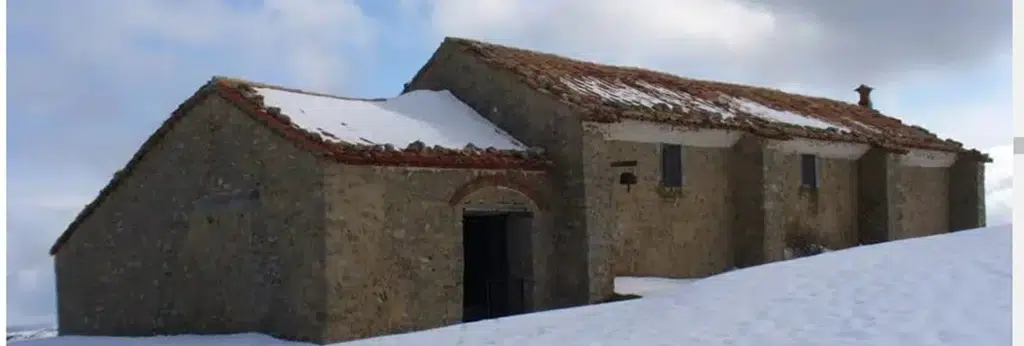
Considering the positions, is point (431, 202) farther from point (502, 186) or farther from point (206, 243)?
point (206, 243)

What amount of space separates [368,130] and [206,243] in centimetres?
284

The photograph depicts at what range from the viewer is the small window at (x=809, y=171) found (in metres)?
19.6

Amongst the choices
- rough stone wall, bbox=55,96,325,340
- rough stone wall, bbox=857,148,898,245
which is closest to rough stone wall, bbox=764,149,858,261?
rough stone wall, bbox=857,148,898,245

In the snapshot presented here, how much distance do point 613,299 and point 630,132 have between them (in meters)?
2.99

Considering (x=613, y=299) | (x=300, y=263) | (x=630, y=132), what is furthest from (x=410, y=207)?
(x=630, y=132)

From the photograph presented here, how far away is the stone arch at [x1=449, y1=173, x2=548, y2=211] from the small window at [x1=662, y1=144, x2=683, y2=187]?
2821 mm

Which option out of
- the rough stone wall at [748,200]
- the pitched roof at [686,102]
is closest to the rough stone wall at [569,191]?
the pitched roof at [686,102]

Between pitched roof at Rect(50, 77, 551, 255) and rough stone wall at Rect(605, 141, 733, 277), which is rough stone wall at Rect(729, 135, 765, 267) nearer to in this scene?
rough stone wall at Rect(605, 141, 733, 277)

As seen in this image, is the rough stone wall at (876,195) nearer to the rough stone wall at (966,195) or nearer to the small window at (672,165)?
the rough stone wall at (966,195)

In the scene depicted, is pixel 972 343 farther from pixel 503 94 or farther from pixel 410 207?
pixel 503 94

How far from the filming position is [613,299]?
14734mm

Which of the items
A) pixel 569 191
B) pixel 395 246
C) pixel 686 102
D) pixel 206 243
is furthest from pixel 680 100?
pixel 206 243

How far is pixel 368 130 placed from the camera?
14.1m

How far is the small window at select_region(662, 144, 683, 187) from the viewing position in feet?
A: 55.3
